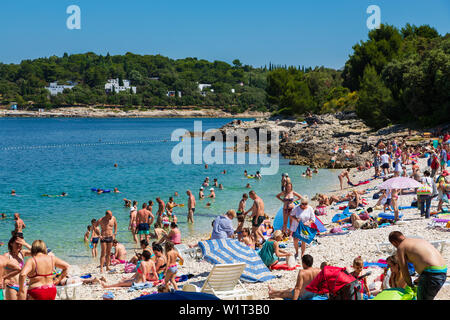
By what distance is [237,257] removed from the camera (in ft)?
25.9

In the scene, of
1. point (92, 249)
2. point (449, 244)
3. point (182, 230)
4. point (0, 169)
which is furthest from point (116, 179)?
point (449, 244)

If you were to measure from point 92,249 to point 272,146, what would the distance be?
3207cm

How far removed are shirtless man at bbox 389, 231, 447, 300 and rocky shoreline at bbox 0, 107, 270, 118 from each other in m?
135

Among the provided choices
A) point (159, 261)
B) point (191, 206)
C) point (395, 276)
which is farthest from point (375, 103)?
point (395, 276)

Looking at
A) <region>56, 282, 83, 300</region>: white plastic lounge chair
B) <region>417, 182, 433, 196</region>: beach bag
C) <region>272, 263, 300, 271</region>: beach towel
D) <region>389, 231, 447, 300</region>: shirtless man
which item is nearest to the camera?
<region>389, 231, 447, 300</region>: shirtless man

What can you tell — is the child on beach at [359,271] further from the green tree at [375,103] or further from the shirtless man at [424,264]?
the green tree at [375,103]

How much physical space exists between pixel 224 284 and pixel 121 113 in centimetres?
14523

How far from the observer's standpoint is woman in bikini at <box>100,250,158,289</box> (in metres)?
7.97

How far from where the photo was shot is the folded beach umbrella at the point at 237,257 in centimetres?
768

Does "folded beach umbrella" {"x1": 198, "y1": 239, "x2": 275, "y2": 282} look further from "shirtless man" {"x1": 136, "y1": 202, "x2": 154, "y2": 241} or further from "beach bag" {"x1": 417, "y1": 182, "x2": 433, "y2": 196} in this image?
"beach bag" {"x1": 417, "y1": 182, "x2": 433, "y2": 196}

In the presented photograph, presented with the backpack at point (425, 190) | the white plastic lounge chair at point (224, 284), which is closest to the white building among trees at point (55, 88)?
the backpack at point (425, 190)

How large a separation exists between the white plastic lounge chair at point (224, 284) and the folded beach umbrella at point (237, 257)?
0.86m

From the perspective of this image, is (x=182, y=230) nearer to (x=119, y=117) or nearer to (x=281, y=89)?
(x=281, y=89)

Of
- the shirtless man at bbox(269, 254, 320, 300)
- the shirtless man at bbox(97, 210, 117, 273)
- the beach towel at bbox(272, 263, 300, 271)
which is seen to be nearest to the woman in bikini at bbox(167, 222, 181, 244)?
the shirtless man at bbox(97, 210, 117, 273)
